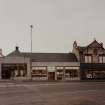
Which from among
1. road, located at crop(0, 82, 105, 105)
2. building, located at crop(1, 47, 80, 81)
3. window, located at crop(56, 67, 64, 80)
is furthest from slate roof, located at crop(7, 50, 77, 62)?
road, located at crop(0, 82, 105, 105)

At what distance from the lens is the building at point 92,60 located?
6347cm

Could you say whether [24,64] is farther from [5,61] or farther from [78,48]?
[78,48]

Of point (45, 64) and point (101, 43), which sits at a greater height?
point (101, 43)

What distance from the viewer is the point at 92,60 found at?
64.9 meters

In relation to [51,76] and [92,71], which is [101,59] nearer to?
[92,71]

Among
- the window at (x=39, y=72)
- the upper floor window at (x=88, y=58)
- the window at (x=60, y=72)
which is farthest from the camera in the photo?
the upper floor window at (x=88, y=58)

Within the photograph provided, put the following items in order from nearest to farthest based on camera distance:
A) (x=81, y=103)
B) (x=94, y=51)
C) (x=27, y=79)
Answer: (x=81, y=103), (x=27, y=79), (x=94, y=51)

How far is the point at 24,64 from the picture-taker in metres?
61.2

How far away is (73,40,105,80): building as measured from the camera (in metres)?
63.5

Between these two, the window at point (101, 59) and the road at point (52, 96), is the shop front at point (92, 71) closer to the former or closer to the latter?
the window at point (101, 59)

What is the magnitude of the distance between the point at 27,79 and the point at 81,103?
128ft

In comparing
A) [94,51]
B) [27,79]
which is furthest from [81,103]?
[94,51]

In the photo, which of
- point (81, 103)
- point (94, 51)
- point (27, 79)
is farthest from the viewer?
point (94, 51)

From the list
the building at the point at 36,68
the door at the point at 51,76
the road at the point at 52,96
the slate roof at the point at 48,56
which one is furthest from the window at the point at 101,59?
the road at the point at 52,96
